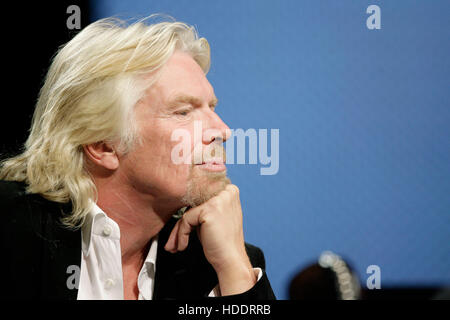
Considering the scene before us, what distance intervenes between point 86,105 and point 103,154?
0.57 ft

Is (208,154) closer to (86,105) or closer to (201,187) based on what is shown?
(201,187)

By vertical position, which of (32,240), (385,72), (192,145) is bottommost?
(32,240)

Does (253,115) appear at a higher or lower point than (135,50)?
lower

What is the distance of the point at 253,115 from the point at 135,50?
50 cm

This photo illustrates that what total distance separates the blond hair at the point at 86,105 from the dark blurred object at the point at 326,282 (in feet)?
2.39

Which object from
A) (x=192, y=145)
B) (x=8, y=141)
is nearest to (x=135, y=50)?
(x=192, y=145)

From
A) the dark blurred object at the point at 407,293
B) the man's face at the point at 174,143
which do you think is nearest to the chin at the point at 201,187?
the man's face at the point at 174,143

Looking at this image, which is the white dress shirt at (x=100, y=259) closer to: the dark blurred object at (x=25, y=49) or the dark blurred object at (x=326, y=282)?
the dark blurred object at (x=326, y=282)

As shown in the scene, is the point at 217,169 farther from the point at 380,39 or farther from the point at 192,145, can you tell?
the point at 380,39

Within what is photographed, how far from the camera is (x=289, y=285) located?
165cm

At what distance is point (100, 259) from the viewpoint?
158cm

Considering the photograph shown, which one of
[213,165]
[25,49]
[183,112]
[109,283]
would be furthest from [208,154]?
[25,49]

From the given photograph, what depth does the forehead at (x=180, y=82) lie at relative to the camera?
62.6 inches
